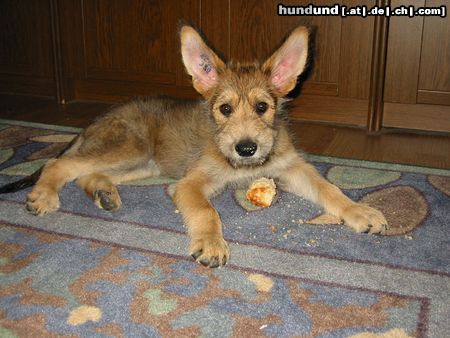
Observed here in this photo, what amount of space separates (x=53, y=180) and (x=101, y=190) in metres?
0.34

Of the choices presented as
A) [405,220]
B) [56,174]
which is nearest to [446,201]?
[405,220]

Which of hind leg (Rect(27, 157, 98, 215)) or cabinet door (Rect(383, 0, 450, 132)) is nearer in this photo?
hind leg (Rect(27, 157, 98, 215))

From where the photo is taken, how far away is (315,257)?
7.30 ft

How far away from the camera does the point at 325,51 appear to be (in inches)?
183

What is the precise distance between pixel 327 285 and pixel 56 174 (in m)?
1.80

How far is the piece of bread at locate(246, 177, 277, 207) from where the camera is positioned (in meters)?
2.81

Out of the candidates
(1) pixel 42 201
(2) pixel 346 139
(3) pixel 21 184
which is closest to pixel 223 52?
(2) pixel 346 139

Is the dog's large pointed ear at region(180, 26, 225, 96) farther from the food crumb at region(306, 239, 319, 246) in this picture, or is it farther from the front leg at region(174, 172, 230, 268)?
the food crumb at region(306, 239, 319, 246)

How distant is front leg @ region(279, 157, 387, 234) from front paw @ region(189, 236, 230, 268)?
723 millimetres

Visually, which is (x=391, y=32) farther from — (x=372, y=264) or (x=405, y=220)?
(x=372, y=264)

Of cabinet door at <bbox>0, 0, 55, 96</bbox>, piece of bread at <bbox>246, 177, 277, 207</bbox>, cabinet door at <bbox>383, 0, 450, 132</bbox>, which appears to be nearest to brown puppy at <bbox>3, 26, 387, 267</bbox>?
piece of bread at <bbox>246, 177, 277, 207</bbox>

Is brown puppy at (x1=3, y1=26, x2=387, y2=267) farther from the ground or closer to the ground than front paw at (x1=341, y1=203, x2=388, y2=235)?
farther from the ground

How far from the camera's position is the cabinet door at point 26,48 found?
227 inches

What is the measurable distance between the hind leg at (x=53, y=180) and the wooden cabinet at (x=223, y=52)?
5.33 ft
